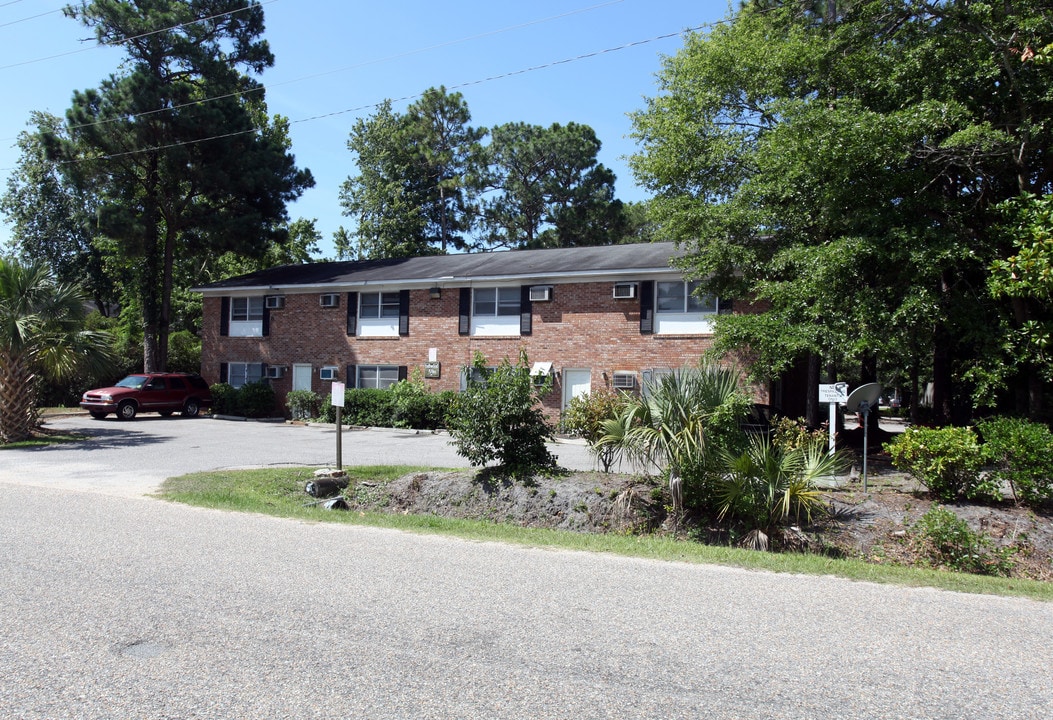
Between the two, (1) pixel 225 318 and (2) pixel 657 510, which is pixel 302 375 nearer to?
(1) pixel 225 318

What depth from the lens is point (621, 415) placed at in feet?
35.9

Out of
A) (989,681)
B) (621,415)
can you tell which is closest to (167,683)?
(989,681)

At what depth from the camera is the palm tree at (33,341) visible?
18750 mm

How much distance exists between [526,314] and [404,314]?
16.9 feet

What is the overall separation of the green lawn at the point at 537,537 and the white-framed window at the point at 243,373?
18.3 meters

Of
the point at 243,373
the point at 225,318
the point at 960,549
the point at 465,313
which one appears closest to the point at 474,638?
the point at 960,549

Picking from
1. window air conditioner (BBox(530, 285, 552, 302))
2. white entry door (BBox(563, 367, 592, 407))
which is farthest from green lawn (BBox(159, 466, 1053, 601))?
window air conditioner (BBox(530, 285, 552, 302))

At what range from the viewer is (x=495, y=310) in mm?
26531

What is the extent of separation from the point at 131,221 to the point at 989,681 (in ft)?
111

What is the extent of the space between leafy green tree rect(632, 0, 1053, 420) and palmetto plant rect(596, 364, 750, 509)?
4895mm

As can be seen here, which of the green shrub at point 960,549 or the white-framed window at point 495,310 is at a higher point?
the white-framed window at point 495,310

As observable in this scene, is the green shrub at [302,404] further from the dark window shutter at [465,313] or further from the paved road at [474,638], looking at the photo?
the paved road at [474,638]

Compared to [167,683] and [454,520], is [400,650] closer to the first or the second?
[167,683]

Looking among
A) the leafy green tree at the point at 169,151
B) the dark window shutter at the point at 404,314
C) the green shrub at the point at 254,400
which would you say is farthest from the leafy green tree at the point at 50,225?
the dark window shutter at the point at 404,314
